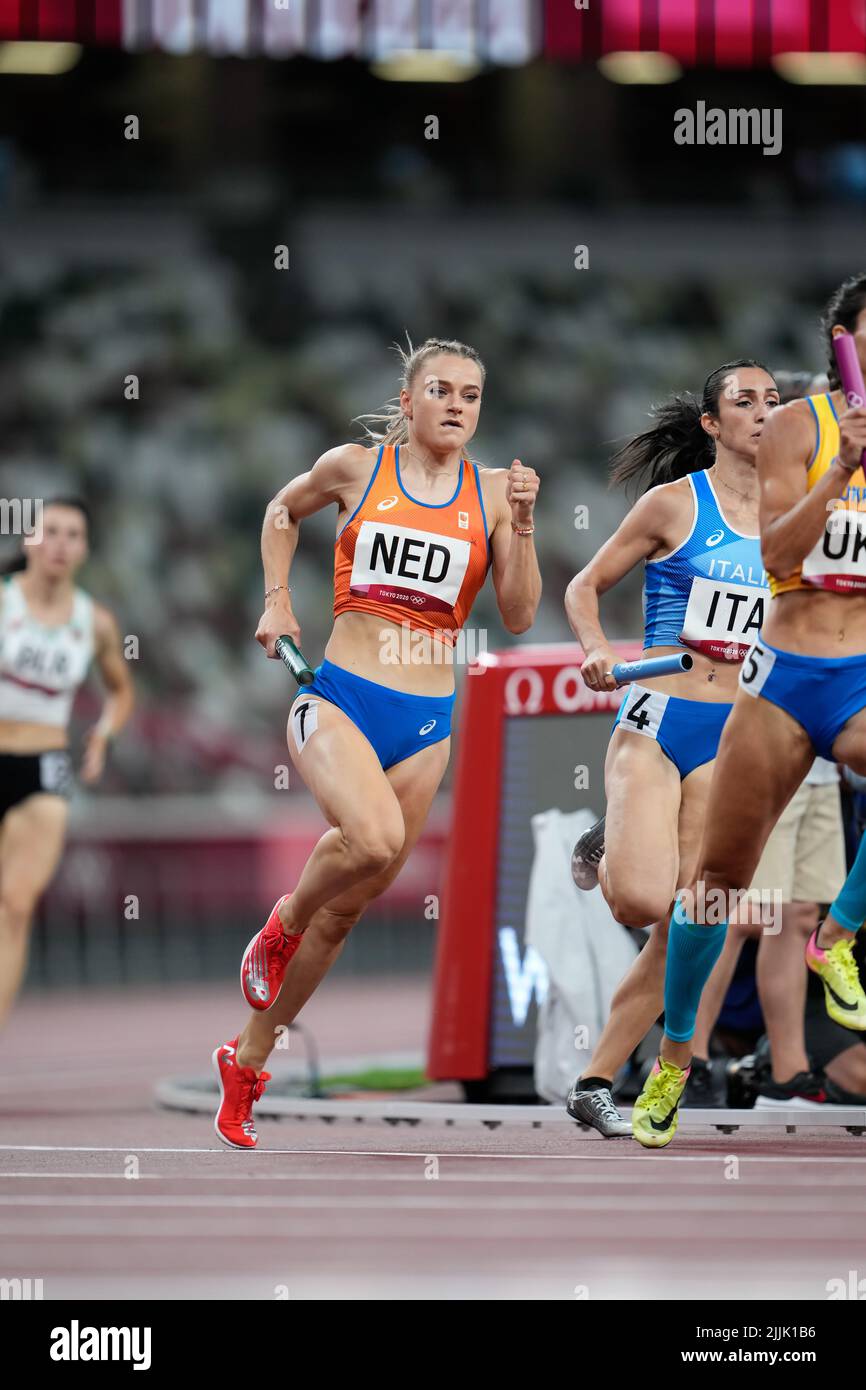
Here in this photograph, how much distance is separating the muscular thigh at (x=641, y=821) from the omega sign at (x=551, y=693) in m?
1.94

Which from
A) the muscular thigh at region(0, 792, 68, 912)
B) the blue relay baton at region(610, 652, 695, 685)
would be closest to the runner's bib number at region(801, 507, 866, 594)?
the blue relay baton at region(610, 652, 695, 685)

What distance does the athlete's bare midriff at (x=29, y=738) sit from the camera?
1009 centimetres

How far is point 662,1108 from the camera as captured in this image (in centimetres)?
630

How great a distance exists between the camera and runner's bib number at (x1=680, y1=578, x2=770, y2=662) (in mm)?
6770

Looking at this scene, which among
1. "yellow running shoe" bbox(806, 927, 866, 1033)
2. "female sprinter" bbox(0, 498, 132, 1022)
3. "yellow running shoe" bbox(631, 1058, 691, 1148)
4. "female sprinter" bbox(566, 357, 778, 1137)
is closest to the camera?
"yellow running shoe" bbox(806, 927, 866, 1033)

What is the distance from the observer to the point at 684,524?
6.84 m

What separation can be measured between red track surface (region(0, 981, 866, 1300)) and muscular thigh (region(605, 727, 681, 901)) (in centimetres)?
92

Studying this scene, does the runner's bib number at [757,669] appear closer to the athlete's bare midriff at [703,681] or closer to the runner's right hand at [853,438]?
the runner's right hand at [853,438]

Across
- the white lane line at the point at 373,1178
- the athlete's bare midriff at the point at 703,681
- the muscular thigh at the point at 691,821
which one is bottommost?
the white lane line at the point at 373,1178

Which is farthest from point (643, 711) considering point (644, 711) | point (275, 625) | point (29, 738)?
point (29, 738)

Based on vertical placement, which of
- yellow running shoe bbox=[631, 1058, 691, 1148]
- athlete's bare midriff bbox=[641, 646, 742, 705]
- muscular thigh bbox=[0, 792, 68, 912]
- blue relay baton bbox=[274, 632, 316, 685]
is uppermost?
blue relay baton bbox=[274, 632, 316, 685]

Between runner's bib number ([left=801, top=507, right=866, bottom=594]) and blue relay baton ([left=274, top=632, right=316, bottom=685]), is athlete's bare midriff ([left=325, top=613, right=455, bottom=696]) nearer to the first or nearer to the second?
blue relay baton ([left=274, top=632, right=316, bottom=685])

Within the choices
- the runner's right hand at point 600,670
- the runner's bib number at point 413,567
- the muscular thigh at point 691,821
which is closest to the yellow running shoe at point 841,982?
the muscular thigh at point 691,821
